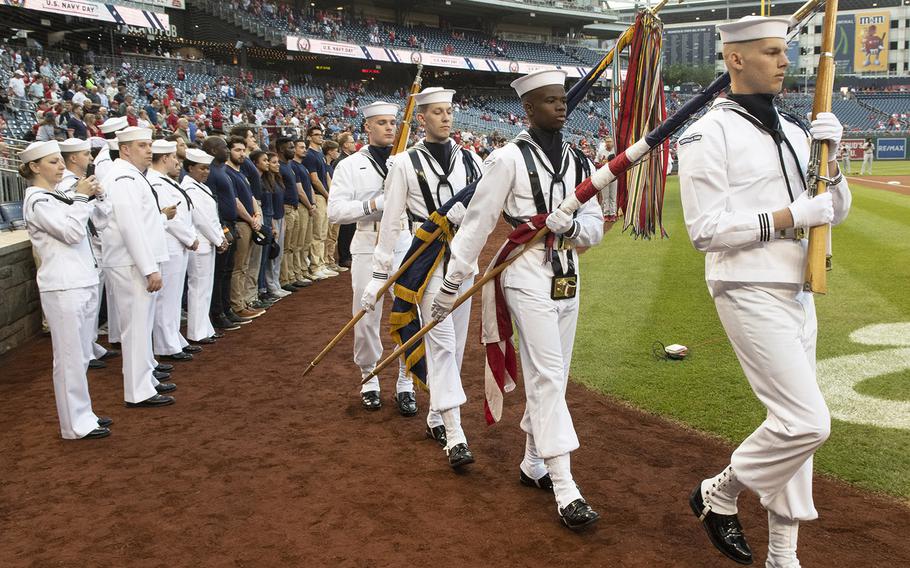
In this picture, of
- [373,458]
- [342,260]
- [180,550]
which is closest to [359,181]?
[373,458]

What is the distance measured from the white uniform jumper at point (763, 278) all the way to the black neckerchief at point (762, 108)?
34mm

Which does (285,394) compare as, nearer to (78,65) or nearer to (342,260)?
(342,260)

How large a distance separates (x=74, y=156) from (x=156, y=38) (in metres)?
35.7

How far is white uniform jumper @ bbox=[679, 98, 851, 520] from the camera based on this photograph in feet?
11.0

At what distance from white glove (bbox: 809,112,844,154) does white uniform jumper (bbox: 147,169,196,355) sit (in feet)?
21.2

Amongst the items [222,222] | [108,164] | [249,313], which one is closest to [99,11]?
[249,313]

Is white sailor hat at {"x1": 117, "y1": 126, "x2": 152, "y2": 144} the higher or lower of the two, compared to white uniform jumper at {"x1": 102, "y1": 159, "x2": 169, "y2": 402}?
higher

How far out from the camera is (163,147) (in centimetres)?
813

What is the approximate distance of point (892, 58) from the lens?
289 ft

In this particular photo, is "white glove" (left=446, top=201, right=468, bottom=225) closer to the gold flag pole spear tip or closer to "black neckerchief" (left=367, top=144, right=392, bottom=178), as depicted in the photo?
"black neckerchief" (left=367, top=144, right=392, bottom=178)

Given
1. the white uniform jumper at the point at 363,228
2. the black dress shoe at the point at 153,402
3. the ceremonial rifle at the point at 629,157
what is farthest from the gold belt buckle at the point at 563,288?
the black dress shoe at the point at 153,402

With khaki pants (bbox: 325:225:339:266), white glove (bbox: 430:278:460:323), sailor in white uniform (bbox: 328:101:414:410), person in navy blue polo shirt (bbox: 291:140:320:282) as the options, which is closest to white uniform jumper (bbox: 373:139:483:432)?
white glove (bbox: 430:278:460:323)

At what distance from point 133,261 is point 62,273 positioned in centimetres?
91

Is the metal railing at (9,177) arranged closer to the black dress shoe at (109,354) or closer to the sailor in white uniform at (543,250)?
the black dress shoe at (109,354)
